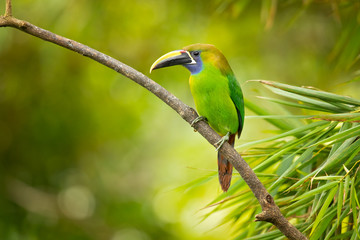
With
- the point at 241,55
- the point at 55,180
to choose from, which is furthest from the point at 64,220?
the point at 241,55

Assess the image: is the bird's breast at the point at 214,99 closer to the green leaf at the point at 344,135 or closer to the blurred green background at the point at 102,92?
the green leaf at the point at 344,135

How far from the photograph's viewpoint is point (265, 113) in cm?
246

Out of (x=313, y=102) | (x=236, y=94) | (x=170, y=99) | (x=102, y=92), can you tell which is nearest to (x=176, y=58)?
(x=236, y=94)

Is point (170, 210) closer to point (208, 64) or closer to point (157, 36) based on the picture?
point (157, 36)

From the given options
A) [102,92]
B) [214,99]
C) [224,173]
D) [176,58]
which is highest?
[102,92]

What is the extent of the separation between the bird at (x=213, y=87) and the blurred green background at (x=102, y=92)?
7.94 ft

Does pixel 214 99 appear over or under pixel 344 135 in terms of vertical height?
over

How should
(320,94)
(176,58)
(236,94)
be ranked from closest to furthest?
(320,94), (176,58), (236,94)

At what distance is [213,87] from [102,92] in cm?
338

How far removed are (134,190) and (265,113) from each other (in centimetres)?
360

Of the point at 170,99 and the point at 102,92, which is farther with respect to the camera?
the point at 102,92

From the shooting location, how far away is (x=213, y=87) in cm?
223

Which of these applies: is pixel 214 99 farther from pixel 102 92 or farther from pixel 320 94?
pixel 102 92

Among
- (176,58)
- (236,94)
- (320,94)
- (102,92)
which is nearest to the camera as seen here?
(320,94)
